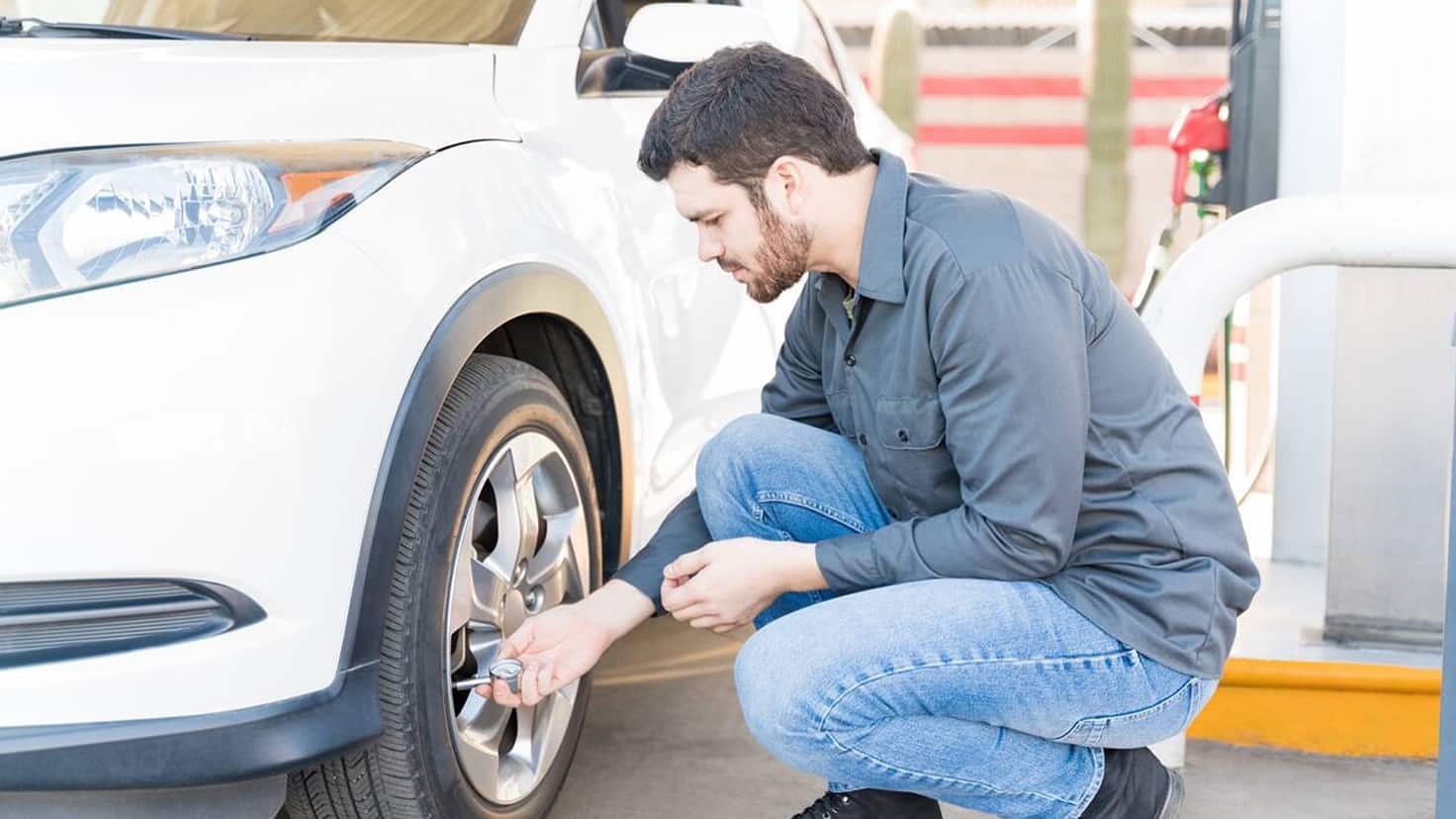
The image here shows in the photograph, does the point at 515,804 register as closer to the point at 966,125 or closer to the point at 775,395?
the point at 775,395

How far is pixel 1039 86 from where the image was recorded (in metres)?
16.5

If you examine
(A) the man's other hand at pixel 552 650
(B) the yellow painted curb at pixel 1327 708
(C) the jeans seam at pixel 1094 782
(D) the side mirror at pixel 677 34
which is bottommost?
(B) the yellow painted curb at pixel 1327 708

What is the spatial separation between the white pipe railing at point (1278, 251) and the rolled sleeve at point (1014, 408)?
63 cm

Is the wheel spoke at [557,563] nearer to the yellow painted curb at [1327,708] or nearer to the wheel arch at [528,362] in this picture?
the wheel arch at [528,362]

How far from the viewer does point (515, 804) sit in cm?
230

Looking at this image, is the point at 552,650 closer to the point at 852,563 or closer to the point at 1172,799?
the point at 852,563

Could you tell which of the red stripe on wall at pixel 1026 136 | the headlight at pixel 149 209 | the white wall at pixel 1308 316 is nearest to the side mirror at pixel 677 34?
the headlight at pixel 149 209

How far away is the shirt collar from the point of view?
1881 millimetres

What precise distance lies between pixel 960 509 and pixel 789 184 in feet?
1.38

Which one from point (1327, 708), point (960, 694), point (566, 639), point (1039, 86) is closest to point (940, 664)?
point (960, 694)

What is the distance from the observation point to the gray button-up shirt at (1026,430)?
1.79 metres

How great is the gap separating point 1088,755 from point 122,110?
1.34 metres

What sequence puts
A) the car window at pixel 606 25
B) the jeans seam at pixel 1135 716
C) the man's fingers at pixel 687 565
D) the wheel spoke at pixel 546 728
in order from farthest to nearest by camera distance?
the car window at pixel 606 25, the wheel spoke at pixel 546 728, the man's fingers at pixel 687 565, the jeans seam at pixel 1135 716

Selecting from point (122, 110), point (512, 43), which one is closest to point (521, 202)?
point (512, 43)
